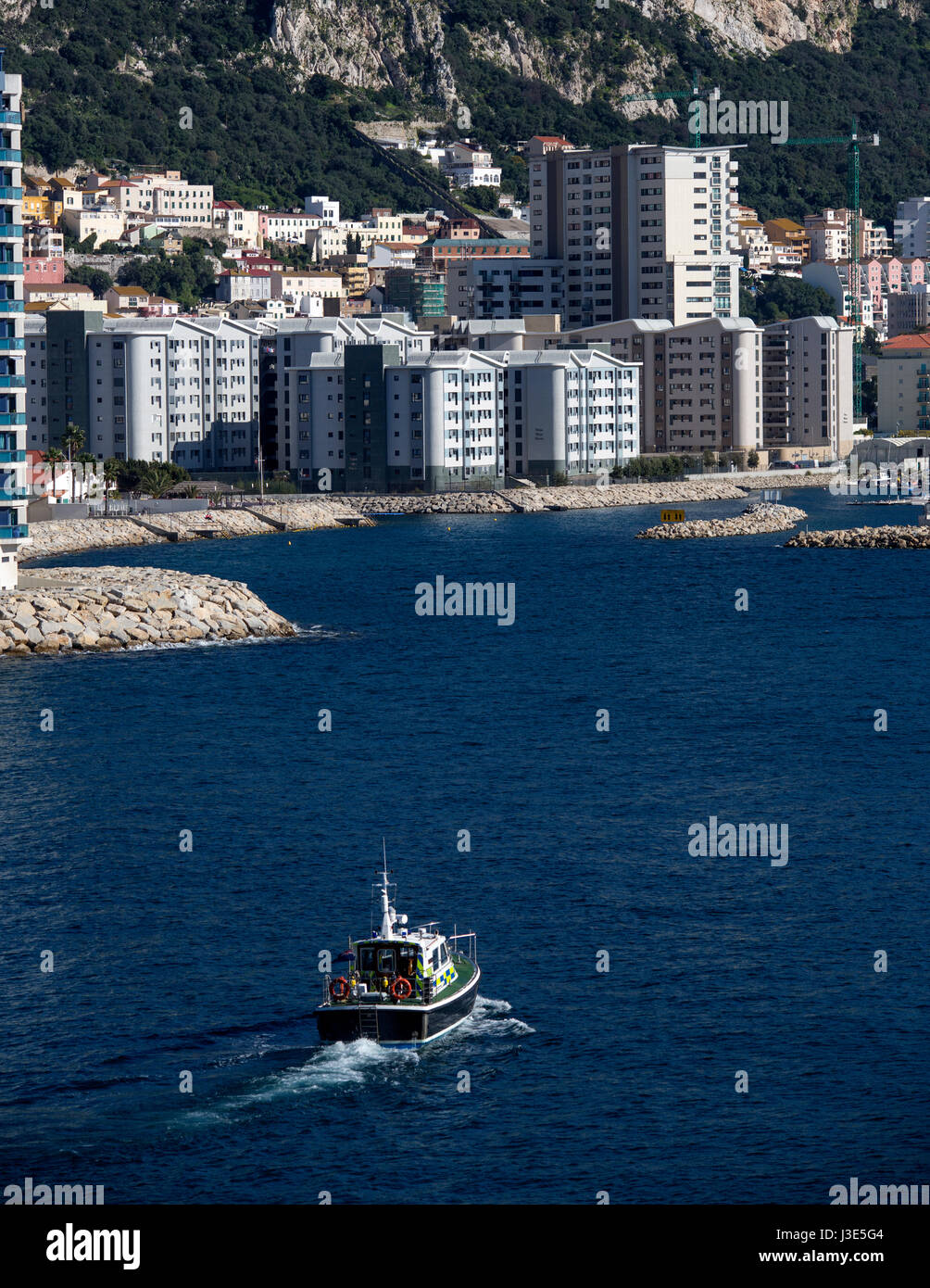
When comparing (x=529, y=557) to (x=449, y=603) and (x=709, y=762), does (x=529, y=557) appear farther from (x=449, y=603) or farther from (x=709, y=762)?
(x=709, y=762)

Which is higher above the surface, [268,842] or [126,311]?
[126,311]

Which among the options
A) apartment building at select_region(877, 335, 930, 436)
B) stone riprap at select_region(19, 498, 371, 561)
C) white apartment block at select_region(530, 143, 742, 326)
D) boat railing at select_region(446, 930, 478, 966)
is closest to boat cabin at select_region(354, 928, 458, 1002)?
boat railing at select_region(446, 930, 478, 966)

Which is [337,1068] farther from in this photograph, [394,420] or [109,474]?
[394,420]

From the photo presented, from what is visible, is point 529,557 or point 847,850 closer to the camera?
point 847,850

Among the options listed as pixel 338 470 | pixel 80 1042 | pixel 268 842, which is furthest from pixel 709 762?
pixel 338 470

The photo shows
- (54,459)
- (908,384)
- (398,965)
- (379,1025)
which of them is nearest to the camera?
(379,1025)

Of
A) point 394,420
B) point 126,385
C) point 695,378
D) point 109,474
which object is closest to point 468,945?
point 109,474
